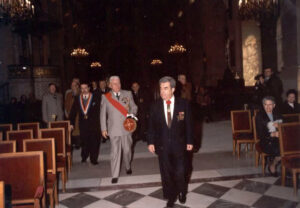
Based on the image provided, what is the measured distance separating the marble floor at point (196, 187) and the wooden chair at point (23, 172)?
0.94 metres

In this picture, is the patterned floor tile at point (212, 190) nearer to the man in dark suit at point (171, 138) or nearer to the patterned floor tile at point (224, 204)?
the patterned floor tile at point (224, 204)

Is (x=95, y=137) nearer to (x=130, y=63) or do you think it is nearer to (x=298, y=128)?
(x=298, y=128)

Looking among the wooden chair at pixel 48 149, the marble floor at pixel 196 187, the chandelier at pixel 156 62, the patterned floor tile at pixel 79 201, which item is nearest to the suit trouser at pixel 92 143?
the marble floor at pixel 196 187

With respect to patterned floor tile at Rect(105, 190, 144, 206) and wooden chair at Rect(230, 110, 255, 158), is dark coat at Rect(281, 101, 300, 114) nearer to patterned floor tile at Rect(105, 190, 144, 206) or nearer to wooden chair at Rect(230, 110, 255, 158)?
wooden chair at Rect(230, 110, 255, 158)

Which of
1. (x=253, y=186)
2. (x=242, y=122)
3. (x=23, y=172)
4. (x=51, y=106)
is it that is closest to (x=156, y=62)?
(x=51, y=106)

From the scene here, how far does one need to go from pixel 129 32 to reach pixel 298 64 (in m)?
14.5

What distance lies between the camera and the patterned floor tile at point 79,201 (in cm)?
410

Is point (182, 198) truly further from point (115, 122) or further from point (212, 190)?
point (115, 122)

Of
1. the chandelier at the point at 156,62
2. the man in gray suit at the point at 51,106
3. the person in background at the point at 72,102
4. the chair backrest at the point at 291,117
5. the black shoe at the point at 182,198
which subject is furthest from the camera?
the chandelier at the point at 156,62

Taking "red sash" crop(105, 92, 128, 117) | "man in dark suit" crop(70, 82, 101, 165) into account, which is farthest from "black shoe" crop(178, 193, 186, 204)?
"man in dark suit" crop(70, 82, 101, 165)

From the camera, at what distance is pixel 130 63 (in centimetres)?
2128

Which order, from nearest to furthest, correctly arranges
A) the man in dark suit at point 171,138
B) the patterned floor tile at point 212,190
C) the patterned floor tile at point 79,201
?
the man in dark suit at point 171,138, the patterned floor tile at point 79,201, the patterned floor tile at point 212,190

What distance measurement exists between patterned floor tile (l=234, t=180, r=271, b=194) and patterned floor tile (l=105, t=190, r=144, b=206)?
1441 mm

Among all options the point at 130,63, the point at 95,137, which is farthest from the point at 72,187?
the point at 130,63
